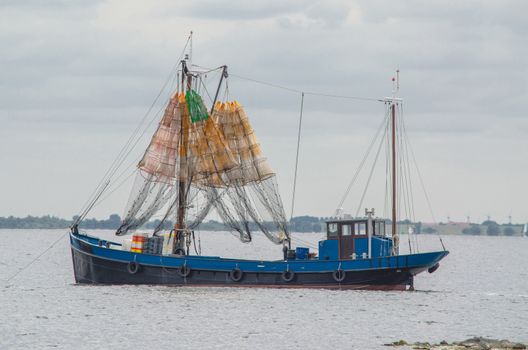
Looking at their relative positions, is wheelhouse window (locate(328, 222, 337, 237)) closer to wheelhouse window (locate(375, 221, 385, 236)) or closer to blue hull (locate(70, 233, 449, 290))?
blue hull (locate(70, 233, 449, 290))

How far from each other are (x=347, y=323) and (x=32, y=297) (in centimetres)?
2694

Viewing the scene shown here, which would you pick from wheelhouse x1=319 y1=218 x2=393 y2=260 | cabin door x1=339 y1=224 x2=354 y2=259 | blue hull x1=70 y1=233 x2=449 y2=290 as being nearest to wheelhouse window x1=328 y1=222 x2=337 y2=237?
wheelhouse x1=319 y1=218 x2=393 y2=260

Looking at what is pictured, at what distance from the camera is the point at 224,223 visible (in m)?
86.4

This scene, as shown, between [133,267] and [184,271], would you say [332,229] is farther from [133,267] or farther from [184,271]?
[133,267]

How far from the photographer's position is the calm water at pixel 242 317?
5709cm

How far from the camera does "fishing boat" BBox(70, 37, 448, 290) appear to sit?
77.4 metres

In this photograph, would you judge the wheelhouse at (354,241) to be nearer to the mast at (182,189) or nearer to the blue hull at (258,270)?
the blue hull at (258,270)

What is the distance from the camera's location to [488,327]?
2589 inches

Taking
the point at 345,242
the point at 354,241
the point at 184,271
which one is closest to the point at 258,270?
the point at 184,271

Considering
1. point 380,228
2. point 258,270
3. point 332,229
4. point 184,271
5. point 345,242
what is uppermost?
point 380,228

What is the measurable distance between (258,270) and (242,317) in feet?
37.0

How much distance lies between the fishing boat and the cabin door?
0.21 feet

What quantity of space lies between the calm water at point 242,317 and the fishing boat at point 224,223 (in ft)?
3.93

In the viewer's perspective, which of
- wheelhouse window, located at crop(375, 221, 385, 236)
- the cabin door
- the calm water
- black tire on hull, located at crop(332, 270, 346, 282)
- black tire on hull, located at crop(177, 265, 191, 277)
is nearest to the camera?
the calm water
